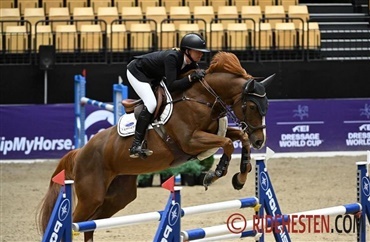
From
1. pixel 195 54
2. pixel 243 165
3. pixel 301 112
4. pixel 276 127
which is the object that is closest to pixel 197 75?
pixel 195 54

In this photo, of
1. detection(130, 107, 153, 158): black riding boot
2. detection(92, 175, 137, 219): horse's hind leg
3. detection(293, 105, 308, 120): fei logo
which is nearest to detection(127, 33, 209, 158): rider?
detection(130, 107, 153, 158): black riding boot

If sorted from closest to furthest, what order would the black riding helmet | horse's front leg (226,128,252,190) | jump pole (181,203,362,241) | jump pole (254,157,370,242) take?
1. jump pole (181,203,362,241)
2. jump pole (254,157,370,242)
3. horse's front leg (226,128,252,190)
4. the black riding helmet

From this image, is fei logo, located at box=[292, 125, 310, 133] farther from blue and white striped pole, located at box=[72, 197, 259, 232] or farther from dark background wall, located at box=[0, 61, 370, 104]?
blue and white striped pole, located at box=[72, 197, 259, 232]

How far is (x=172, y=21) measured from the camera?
1928 cm

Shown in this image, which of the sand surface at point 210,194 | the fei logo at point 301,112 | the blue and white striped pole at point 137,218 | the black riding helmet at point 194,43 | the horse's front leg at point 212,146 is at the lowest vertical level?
the sand surface at point 210,194

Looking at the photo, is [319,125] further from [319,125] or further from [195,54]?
[195,54]

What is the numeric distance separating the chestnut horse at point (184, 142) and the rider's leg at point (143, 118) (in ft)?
0.37

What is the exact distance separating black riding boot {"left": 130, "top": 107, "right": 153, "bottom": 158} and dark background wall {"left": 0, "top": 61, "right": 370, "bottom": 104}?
31.0 ft

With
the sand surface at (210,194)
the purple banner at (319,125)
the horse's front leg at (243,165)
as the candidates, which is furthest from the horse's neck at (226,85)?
the purple banner at (319,125)

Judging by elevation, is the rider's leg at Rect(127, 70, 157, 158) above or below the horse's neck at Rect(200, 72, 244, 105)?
below

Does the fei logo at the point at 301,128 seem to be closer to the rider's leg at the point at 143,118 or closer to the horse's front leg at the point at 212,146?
the rider's leg at the point at 143,118

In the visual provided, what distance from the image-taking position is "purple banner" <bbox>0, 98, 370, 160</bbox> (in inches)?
673

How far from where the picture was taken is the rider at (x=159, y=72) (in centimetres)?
830

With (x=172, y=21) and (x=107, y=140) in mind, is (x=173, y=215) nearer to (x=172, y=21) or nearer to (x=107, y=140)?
(x=107, y=140)
